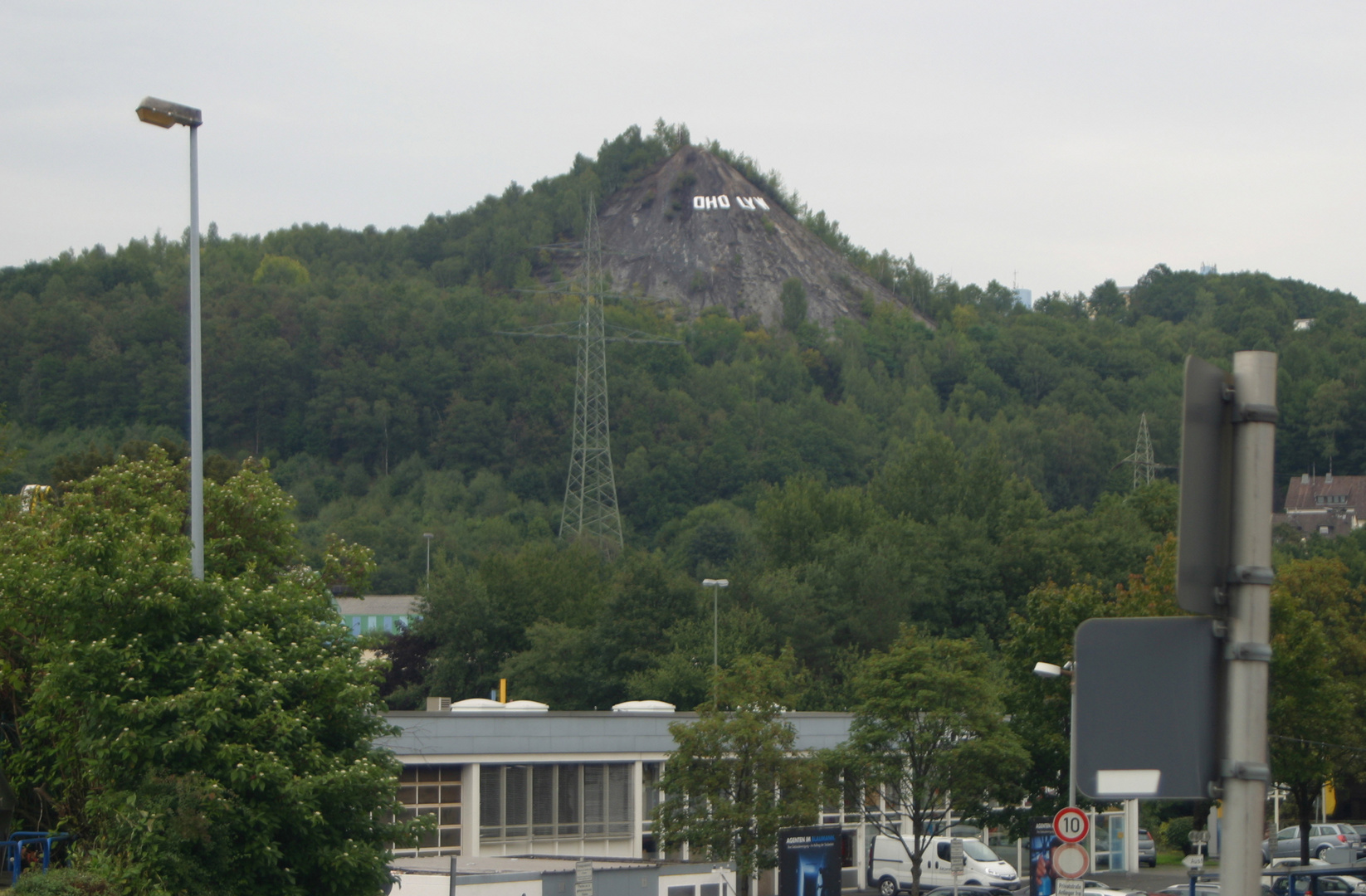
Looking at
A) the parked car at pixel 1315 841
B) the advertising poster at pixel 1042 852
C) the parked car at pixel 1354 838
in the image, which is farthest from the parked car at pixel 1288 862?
the advertising poster at pixel 1042 852

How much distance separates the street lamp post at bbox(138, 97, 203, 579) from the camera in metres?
19.7

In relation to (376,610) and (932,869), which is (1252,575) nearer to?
(932,869)

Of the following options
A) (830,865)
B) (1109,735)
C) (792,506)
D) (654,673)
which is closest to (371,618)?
(792,506)

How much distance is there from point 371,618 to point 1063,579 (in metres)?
50.8

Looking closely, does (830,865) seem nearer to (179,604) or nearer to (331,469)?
(179,604)

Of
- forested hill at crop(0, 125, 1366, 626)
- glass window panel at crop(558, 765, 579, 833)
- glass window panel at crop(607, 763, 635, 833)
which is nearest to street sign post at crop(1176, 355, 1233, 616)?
glass window panel at crop(558, 765, 579, 833)

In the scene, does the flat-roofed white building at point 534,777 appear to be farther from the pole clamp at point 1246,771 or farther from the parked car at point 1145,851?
the pole clamp at point 1246,771

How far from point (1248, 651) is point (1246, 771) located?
293 mm

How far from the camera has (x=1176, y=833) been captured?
57.1 meters

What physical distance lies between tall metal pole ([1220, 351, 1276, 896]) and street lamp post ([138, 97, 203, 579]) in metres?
17.2

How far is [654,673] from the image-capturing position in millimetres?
63312

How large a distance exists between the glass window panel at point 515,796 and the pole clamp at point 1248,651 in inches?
1393

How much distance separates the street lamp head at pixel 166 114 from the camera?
64.1ft

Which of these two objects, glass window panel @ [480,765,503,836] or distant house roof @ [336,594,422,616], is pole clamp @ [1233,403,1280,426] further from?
distant house roof @ [336,594,422,616]
